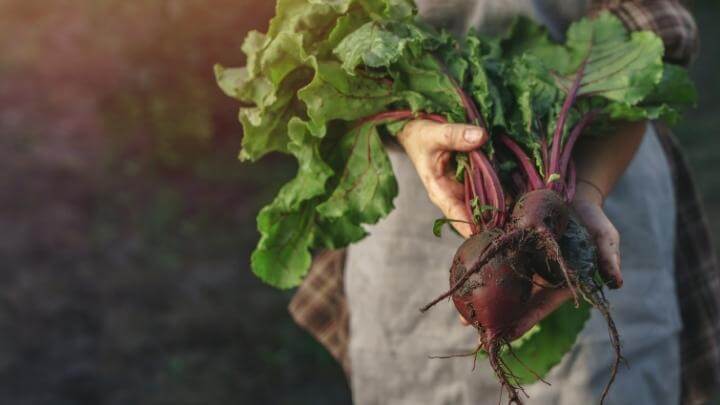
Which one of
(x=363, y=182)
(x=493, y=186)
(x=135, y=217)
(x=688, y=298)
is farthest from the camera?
(x=135, y=217)

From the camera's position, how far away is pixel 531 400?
2008 mm

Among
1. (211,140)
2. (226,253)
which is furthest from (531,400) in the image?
(211,140)

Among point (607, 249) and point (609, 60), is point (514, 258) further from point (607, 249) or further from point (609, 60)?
point (609, 60)

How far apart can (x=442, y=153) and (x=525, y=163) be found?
0.14m

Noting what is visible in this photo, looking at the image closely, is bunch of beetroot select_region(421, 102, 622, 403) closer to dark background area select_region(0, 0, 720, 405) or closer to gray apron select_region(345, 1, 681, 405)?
gray apron select_region(345, 1, 681, 405)

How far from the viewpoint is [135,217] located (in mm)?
4266

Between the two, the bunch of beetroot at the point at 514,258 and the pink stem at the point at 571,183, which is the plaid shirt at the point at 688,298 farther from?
the bunch of beetroot at the point at 514,258

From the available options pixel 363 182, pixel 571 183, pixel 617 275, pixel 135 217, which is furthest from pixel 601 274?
pixel 135 217

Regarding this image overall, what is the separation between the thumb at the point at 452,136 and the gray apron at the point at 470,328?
38 centimetres

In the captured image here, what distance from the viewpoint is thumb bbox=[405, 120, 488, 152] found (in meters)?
1.51

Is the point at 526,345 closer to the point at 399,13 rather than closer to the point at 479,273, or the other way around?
the point at 479,273

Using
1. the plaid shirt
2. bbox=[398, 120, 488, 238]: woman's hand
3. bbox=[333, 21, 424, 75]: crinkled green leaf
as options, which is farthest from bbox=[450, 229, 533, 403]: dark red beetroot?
the plaid shirt

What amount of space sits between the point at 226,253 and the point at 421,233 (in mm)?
2258

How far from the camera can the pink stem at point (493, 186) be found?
1502 mm
